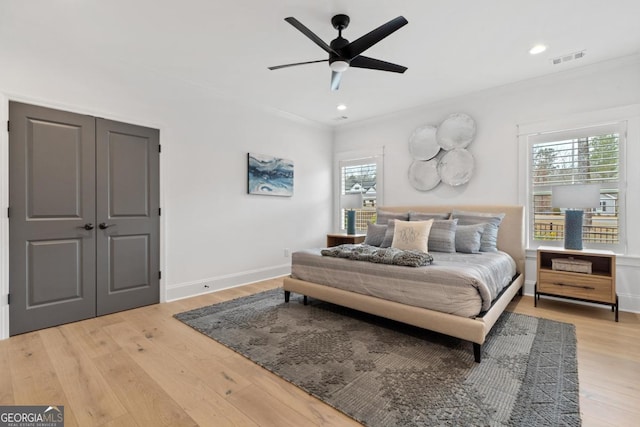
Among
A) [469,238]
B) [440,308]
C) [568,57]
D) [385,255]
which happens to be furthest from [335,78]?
→ [568,57]

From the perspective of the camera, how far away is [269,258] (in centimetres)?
478

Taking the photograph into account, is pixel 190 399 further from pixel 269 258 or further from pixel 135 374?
pixel 269 258

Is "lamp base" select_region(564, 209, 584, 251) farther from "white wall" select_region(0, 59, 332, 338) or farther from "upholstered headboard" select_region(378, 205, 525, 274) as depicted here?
"white wall" select_region(0, 59, 332, 338)

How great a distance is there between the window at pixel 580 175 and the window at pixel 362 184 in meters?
2.27

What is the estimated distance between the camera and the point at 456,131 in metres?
4.28

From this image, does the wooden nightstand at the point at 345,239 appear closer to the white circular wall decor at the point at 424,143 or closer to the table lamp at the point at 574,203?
the white circular wall decor at the point at 424,143

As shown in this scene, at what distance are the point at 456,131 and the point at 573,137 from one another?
1324 millimetres

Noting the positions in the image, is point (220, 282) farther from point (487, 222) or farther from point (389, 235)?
point (487, 222)

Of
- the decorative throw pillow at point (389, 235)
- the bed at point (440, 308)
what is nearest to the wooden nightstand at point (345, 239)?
the decorative throw pillow at point (389, 235)

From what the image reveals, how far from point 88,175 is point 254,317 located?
2230mm

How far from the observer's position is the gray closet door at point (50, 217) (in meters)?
2.65

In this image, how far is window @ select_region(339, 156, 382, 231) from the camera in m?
5.30

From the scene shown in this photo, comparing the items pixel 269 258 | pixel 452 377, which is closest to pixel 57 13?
pixel 269 258

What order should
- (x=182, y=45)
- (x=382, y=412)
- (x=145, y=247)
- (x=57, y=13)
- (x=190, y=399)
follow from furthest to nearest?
(x=145, y=247)
(x=182, y=45)
(x=57, y=13)
(x=190, y=399)
(x=382, y=412)
